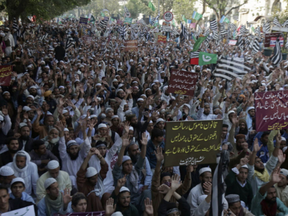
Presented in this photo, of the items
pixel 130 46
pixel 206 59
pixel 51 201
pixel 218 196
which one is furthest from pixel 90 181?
pixel 130 46

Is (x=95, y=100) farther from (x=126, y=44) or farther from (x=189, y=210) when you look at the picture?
(x=126, y=44)

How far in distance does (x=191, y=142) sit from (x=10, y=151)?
98.3 inches

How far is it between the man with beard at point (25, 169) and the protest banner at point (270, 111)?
10.6 ft

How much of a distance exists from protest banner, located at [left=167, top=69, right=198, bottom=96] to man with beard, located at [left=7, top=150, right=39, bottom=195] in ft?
13.3

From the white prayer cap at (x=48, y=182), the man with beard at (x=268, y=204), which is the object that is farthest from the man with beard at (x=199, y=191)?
the white prayer cap at (x=48, y=182)

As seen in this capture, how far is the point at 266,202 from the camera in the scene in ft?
13.1

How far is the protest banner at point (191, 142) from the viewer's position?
3889 millimetres

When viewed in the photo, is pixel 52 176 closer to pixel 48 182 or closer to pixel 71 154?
pixel 48 182

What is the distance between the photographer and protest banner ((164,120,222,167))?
→ 3.89m

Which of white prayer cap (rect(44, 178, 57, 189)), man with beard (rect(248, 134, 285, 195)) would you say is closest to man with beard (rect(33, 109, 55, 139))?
white prayer cap (rect(44, 178, 57, 189))

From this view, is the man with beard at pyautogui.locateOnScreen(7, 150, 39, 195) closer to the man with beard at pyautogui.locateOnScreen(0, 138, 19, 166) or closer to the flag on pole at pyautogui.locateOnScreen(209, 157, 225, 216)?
the man with beard at pyautogui.locateOnScreen(0, 138, 19, 166)

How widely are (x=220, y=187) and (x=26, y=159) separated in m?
2.47

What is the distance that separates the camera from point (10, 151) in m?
4.62

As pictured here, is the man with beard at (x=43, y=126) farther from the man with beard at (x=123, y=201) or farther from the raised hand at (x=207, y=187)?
the raised hand at (x=207, y=187)
